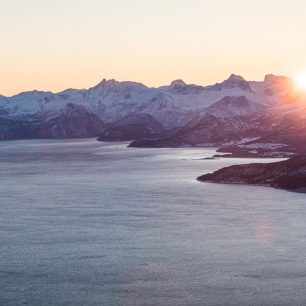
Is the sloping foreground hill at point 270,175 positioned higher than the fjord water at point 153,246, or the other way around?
the sloping foreground hill at point 270,175

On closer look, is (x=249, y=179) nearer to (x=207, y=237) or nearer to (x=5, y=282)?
(x=207, y=237)

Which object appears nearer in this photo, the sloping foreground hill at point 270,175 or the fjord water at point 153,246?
the fjord water at point 153,246

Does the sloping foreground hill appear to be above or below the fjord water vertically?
above

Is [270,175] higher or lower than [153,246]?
higher

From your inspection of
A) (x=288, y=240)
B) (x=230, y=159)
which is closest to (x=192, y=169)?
(x=230, y=159)
